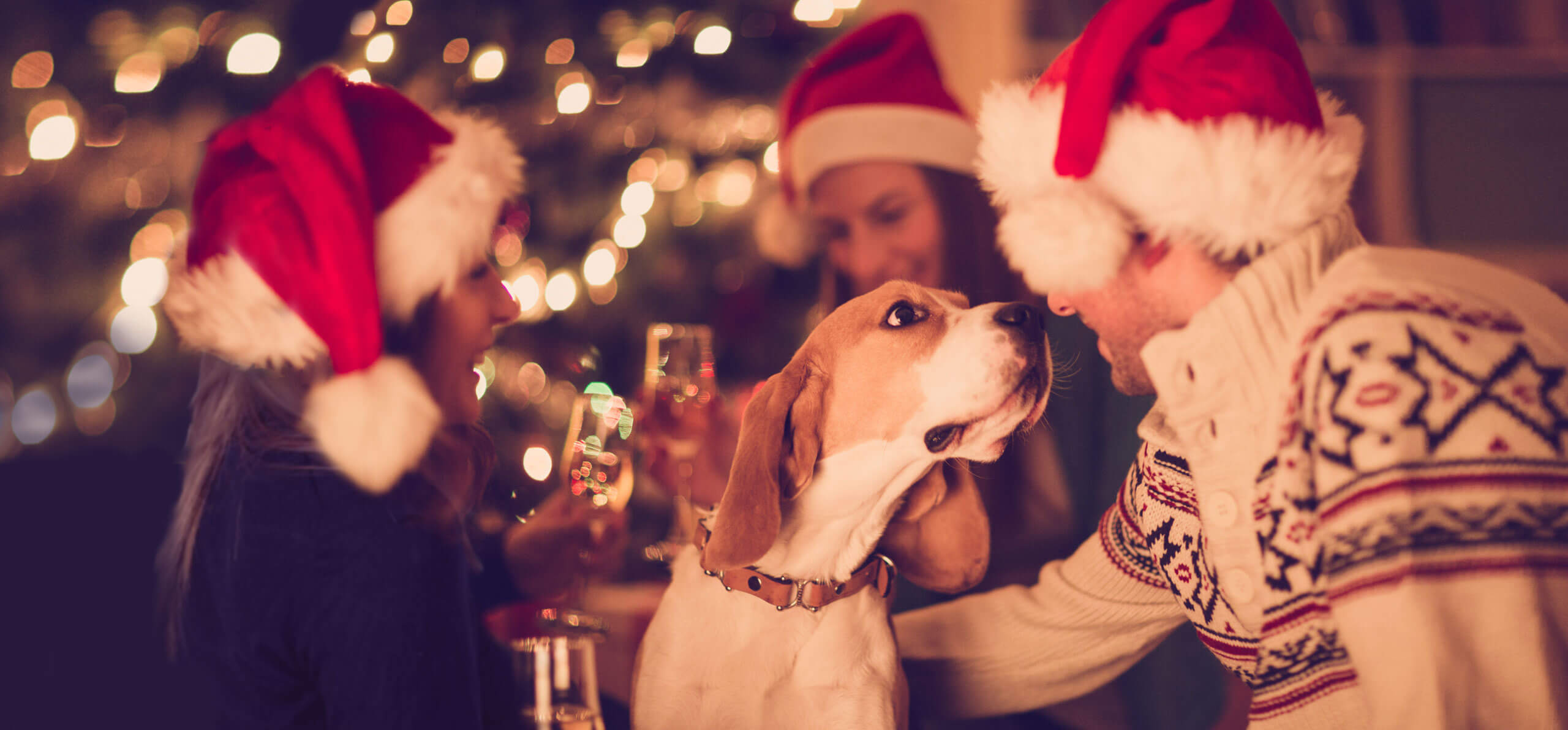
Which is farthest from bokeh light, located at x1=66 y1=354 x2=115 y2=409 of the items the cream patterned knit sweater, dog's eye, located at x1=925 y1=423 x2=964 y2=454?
the cream patterned knit sweater

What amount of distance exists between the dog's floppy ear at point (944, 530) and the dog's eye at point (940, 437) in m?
0.08

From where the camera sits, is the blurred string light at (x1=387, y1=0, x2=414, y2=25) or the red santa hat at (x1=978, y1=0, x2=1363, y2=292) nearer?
the red santa hat at (x1=978, y1=0, x2=1363, y2=292)

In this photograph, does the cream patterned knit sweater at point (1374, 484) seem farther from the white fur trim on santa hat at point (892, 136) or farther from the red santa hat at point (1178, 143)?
the white fur trim on santa hat at point (892, 136)

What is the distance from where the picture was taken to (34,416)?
190 cm

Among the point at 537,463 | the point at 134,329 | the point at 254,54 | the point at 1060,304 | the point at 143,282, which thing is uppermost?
the point at 254,54

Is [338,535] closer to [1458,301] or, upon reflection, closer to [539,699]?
[539,699]

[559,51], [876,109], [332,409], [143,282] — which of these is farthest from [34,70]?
[876,109]

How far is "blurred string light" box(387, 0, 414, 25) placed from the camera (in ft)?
5.35

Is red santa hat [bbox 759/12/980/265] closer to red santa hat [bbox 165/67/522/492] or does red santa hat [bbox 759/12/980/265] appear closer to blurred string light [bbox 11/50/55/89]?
red santa hat [bbox 165/67/522/492]

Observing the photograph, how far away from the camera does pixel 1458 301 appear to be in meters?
0.71

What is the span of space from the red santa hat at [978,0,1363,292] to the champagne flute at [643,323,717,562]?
1.67 ft

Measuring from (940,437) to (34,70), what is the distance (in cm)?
195

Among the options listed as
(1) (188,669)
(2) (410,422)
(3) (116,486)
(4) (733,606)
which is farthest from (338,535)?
(3) (116,486)

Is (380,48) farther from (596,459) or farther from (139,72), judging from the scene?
(596,459)
